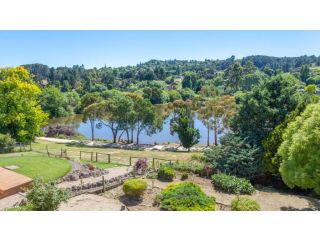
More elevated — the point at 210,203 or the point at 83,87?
the point at 83,87

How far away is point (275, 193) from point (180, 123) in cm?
1124

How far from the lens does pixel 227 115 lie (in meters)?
28.6

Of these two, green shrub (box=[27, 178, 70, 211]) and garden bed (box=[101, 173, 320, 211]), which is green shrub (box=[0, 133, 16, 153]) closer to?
garden bed (box=[101, 173, 320, 211])

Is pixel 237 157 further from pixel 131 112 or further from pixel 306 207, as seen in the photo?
pixel 131 112

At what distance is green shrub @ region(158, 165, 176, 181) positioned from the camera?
15.7 m

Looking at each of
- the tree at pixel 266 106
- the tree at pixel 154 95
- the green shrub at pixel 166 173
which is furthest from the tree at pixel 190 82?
the green shrub at pixel 166 173

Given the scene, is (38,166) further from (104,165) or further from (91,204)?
(91,204)

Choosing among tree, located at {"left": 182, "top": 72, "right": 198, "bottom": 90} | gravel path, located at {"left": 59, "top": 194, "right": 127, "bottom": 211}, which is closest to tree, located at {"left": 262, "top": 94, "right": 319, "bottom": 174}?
gravel path, located at {"left": 59, "top": 194, "right": 127, "bottom": 211}

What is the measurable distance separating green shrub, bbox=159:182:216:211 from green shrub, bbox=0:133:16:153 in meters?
10.3

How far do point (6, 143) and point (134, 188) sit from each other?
9588 millimetres

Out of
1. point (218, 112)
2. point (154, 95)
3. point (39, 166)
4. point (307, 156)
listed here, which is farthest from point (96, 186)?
point (154, 95)

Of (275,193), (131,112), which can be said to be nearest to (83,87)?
(131,112)
